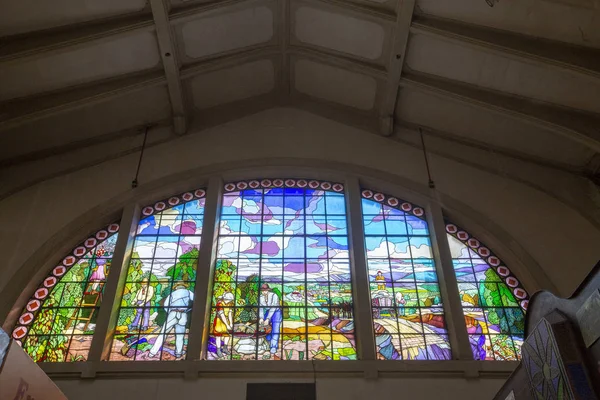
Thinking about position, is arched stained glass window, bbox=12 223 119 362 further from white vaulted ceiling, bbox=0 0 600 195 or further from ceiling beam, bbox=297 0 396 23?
ceiling beam, bbox=297 0 396 23

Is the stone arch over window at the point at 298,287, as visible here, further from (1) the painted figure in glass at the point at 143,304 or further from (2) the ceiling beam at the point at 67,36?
(2) the ceiling beam at the point at 67,36

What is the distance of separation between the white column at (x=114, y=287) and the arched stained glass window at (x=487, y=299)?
428 centimetres

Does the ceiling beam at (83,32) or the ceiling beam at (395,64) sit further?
the ceiling beam at (395,64)

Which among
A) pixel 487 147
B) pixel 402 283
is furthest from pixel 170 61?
pixel 487 147

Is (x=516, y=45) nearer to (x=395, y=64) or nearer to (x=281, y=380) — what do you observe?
(x=395, y=64)

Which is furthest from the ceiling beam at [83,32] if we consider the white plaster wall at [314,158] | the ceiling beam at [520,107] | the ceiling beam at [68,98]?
the ceiling beam at [520,107]

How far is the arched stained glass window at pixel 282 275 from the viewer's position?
7.11 m

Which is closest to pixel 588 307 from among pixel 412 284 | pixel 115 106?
pixel 412 284

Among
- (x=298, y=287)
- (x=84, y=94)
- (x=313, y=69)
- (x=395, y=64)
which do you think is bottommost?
(x=298, y=287)

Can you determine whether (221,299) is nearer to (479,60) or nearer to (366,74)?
(366,74)

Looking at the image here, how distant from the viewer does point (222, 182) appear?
9055mm

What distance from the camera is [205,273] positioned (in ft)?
24.9

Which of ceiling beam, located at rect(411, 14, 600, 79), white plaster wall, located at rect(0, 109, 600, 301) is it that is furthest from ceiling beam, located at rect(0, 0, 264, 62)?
ceiling beam, located at rect(411, 14, 600, 79)

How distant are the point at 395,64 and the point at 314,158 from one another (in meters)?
1.88
